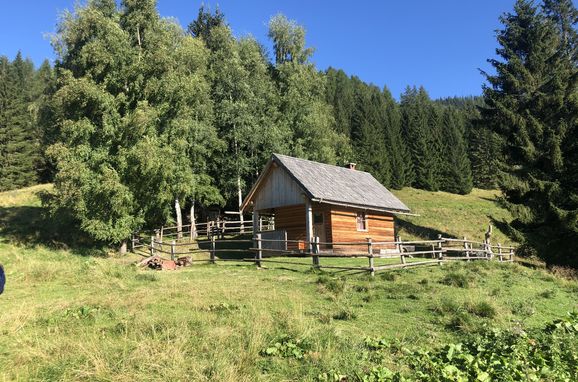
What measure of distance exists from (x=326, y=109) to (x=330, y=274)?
33721 millimetres

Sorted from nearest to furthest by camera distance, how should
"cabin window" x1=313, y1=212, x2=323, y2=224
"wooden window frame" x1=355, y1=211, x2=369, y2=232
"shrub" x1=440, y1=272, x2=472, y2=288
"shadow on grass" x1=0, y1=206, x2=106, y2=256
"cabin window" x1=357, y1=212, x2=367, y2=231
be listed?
"shrub" x1=440, y1=272, x2=472, y2=288
"cabin window" x1=313, y1=212, x2=323, y2=224
"shadow on grass" x1=0, y1=206, x2=106, y2=256
"wooden window frame" x1=355, y1=211, x2=369, y2=232
"cabin window" x1=357, y1=212, x2=367, y2=231

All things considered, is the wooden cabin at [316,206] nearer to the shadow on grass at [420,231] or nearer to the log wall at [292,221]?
the log wall at [292,221]

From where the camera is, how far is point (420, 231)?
38.2 meters

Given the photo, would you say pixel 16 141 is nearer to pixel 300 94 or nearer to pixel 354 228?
pixel 300 94

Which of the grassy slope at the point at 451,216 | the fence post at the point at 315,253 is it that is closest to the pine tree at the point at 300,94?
the grassy slope at the point at 451,216

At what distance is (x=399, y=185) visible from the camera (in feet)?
206

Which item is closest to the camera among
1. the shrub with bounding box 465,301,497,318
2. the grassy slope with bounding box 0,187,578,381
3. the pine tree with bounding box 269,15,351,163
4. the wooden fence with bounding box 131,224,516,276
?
the grassy slope with bounding box 0,187,578,381

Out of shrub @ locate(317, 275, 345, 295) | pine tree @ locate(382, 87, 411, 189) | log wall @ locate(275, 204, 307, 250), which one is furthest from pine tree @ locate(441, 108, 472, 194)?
shrub @ locate(317, 275, 345, 295)

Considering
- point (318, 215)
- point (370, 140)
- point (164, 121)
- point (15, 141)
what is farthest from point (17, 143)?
point (370, 140)

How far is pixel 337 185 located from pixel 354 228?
2.79 m

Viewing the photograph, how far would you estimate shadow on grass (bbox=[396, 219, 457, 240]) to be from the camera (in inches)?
1459

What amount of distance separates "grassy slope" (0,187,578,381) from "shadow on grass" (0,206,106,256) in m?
9.11

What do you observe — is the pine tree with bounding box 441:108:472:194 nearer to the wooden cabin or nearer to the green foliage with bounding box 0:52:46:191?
the wooden cabin

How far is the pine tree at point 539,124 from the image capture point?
88.1 ft
